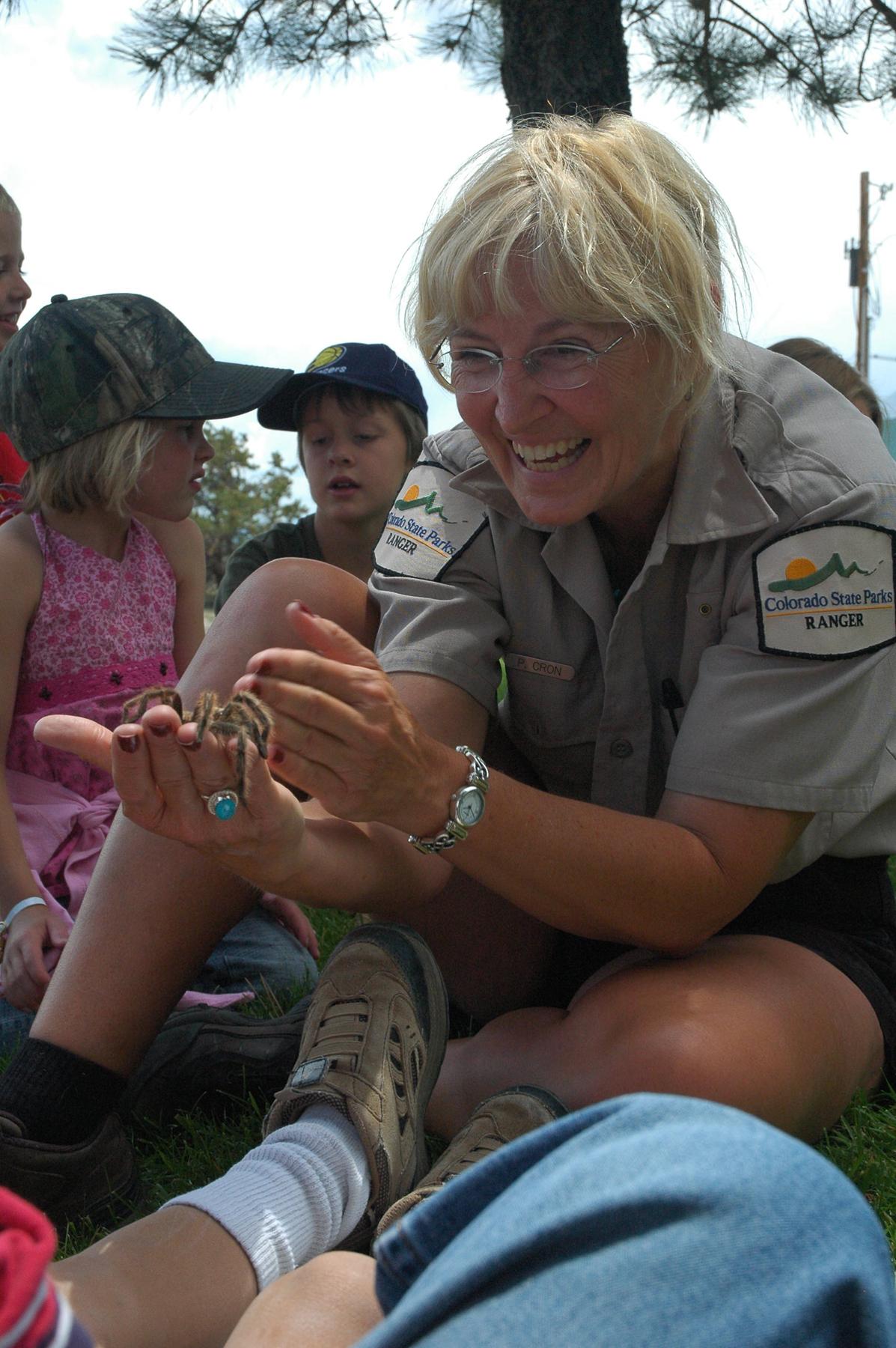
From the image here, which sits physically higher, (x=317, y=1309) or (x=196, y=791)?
(x=196, y=791)

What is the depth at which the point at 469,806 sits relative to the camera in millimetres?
1673

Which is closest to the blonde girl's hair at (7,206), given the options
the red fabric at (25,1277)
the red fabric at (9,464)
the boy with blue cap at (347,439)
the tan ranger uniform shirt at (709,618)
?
the red fabric at (9,464)

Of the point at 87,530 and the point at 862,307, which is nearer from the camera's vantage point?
the point at 87,530

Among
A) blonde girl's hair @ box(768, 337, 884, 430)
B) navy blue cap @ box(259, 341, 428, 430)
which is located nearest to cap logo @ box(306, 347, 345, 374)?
navy blue cap @ box(259, 341, 428, 430)

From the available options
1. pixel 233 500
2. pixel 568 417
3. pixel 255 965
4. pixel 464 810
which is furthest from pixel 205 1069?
Result: pixel 233 500

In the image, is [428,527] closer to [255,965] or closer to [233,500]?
[255,965]

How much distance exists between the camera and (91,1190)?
181cm

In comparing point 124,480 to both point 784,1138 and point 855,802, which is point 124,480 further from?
point 784,1138

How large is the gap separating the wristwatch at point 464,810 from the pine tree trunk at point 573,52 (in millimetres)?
4382

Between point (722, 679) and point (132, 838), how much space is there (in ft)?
3.02

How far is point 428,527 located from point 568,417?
0.40 m

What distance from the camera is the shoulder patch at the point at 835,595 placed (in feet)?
5.88

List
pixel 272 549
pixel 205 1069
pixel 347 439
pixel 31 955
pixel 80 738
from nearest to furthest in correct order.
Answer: pixel 80 738, pixel 205 1069, pixel 31 955, pixel 347 439, pixel 272 549

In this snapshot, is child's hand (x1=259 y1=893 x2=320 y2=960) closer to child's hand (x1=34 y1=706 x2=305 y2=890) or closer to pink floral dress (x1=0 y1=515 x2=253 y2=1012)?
pink floral dress (x1=0 y1=515 x2=253 y2=1012)
